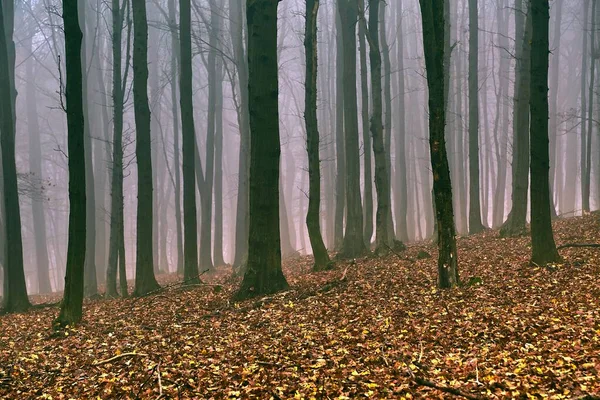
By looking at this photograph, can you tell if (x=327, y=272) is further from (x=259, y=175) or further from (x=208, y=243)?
(x=208, y=243)

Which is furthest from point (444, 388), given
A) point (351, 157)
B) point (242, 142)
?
point (242, 142)

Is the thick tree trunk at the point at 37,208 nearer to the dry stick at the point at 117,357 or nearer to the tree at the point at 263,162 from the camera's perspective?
the tree at the point at 263,162

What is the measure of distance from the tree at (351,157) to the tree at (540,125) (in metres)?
6.66

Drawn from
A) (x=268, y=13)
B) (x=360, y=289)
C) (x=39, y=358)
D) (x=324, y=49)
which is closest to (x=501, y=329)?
(x=360, y=289)

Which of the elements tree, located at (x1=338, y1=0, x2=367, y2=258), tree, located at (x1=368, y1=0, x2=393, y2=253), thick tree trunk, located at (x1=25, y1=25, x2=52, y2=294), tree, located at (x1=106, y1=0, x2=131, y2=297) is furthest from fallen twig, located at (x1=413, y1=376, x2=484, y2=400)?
thick tree trunk, located at (x1=25, y1=25, x2=52, y2=294)

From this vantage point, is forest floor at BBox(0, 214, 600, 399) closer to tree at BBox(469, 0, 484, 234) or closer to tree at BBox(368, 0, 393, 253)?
tree at BBox(368, 0, 393, 253)

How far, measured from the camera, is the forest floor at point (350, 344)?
17.3ft

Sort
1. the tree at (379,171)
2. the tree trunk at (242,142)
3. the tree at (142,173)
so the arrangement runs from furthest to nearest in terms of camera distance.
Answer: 1. the tree trunk at (242,142)
2. the tree at (379,171)
3. the tree at (142,173)

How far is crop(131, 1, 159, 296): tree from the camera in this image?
519 inches

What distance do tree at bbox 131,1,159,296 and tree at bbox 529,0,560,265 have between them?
906 cm

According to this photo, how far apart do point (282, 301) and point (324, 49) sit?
30200 millimetres

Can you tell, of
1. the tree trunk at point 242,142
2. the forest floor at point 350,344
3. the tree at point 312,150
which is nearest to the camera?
the forest floor at point 350,344

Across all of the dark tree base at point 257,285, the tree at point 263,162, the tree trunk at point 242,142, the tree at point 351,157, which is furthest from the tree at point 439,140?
the tree trunk at point 242,142

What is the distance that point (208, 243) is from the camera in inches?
924
